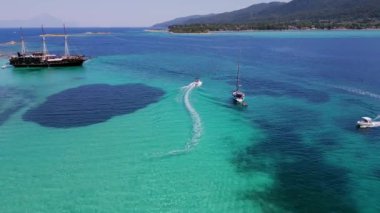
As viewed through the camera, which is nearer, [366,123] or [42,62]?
[366,123]

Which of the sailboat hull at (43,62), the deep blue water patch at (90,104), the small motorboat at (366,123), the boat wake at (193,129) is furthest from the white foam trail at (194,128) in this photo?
the sailboat hull at (43,62)

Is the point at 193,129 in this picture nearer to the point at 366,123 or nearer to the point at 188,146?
the point at 188,146

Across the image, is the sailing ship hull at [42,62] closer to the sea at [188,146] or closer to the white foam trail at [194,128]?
the sea at [188,146]

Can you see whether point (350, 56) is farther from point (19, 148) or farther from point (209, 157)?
point (19, 148)

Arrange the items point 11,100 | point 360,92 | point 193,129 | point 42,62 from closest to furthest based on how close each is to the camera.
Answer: point 193,129 → point 11,100 → point 360,92 → point 42,62

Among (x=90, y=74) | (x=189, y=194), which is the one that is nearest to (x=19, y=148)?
(x=189, y=194)

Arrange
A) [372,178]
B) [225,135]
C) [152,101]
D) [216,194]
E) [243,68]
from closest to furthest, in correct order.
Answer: [216,194]
[372,178]
[225,135]
[152,101]
[243,68]

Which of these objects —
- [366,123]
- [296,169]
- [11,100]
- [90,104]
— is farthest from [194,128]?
[11,100]
